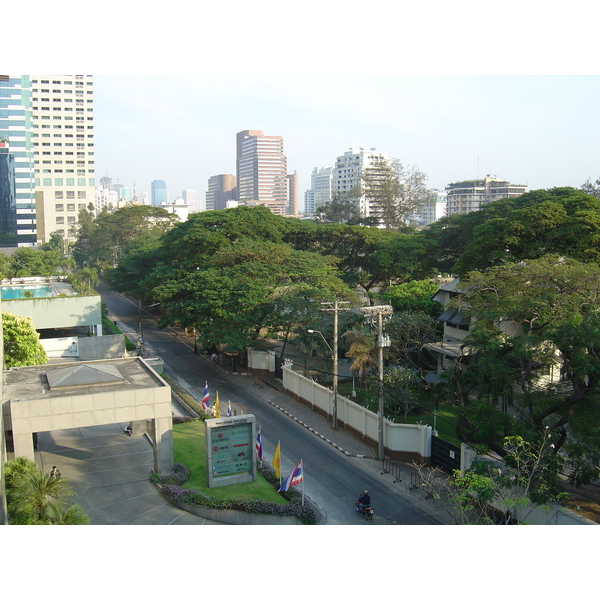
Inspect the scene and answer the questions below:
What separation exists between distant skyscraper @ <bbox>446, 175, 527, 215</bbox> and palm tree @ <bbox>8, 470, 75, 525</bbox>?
115842 millimetres

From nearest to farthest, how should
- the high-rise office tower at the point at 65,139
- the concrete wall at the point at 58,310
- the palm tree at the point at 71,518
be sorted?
the palm tree at the point at 71,518 → the concrete wall at the point at 58,310 → the high-rise office tower at the point at 65,139

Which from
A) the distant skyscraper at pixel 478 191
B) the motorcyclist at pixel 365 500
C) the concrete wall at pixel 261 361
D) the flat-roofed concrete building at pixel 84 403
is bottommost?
the motorcyclist at pixel 365 500

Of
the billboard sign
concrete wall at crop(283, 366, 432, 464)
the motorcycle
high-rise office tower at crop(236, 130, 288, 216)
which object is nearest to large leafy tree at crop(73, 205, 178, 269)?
concrete wall at crop(283, 366, 432, 464)

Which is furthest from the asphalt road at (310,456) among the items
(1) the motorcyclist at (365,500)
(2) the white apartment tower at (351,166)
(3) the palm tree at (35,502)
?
(2) the white apartment tower at (351,166)

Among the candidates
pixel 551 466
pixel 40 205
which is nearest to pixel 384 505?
pixel 551 466

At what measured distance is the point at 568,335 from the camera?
1616cm

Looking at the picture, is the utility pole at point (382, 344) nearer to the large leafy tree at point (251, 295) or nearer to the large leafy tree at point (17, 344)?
the large leafy tree at point (251, 295)

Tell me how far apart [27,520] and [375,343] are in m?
15.5

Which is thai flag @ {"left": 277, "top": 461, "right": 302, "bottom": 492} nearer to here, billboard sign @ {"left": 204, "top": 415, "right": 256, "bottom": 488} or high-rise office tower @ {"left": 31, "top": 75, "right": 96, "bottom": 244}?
billboard sign @ {"left": 204, "top": 415, "right": 256, "bottom": 488}

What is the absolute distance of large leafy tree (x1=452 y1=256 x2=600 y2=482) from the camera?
15852 millimetres

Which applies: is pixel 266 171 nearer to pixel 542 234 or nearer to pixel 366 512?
pixel 542 234

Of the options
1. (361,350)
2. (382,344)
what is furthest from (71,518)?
(361,350)

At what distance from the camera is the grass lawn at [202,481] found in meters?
17.6

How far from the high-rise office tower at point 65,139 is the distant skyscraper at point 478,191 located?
71.9 meters
